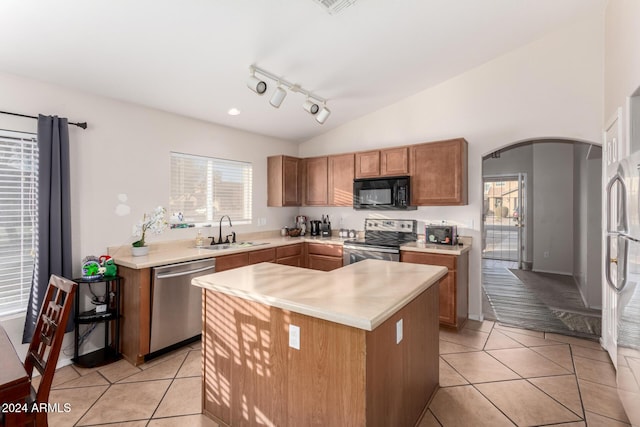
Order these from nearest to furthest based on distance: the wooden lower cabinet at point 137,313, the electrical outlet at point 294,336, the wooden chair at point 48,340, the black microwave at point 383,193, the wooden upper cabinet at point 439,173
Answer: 1. the wooden chair at point 48,340
2. the electrical outlet at point 294,336
3. the wooden lower cabinet at point 137,313
4. the wooden upper cabinet at point 439,173
5. the black microwave at point 383,193

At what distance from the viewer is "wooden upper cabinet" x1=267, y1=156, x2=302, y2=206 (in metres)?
4.84

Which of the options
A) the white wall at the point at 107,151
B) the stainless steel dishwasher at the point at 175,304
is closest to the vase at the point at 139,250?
the white wall at the point at 107,151

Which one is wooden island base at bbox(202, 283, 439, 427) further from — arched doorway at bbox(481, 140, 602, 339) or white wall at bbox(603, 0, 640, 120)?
arched doorway at bbox(481, 140, 602, 339)

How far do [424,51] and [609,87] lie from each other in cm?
175

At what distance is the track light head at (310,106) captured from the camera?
11.8 ft

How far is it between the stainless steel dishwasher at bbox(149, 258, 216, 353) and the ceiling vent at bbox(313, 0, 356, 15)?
2.52 meters

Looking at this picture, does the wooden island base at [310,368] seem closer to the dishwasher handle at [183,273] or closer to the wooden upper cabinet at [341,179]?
the dishwasher handle at [183,273]

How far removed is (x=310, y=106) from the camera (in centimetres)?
368

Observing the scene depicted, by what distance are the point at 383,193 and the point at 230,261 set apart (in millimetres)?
2125

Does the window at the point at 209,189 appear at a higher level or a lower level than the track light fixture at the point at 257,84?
lower

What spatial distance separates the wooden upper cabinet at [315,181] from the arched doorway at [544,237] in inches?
89.1

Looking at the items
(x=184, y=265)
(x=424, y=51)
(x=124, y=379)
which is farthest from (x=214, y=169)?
(x=424, y=51)

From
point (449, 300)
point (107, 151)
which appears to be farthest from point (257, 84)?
point (449, 300)

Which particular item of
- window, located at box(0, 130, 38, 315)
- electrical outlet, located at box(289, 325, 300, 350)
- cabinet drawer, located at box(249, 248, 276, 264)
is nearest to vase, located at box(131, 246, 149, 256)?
window, located at box(0, 130, 38, 315)
